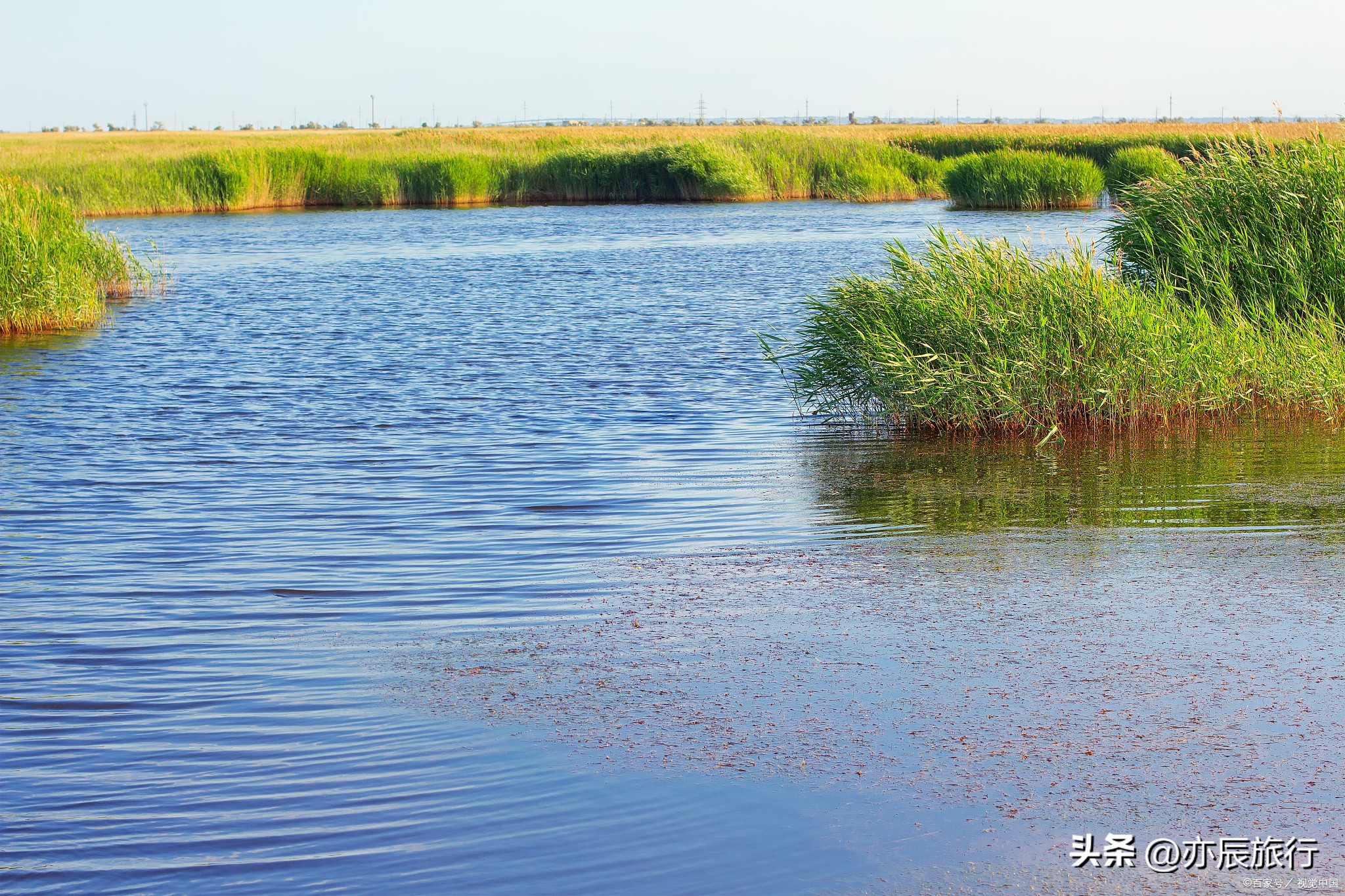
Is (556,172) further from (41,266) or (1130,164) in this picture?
(41,266)

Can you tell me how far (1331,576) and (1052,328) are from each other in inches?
179

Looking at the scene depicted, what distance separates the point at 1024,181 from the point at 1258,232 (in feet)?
88.8

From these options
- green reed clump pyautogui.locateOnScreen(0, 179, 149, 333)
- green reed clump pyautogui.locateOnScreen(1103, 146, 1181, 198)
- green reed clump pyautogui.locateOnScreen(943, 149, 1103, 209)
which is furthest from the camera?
green reed clump pyautogui.locateOnScreen(943, 149, 1103, 209)

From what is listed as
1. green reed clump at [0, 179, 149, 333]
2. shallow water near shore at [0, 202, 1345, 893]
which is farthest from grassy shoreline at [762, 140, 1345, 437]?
green reed clump at [0, 179, 149, 333]

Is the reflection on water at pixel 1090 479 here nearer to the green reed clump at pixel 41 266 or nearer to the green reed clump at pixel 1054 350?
the green reed clump at pixel 1054 350

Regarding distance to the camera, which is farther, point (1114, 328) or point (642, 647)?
point (1114, 328)

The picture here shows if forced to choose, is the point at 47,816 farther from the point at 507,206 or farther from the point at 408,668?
the point at 507,206

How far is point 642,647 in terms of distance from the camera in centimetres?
583

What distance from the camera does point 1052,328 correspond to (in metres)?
10.8

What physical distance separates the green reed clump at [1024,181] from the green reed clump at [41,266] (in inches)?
1067

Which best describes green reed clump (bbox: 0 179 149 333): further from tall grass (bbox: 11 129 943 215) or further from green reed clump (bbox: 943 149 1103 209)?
green reed clump (bbox: 943 149 1103 209)

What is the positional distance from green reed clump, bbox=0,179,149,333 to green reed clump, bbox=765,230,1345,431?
12.3m

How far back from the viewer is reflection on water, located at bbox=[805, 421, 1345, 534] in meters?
8.14

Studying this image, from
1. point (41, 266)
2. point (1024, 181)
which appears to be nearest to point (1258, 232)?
point (41, 266)
